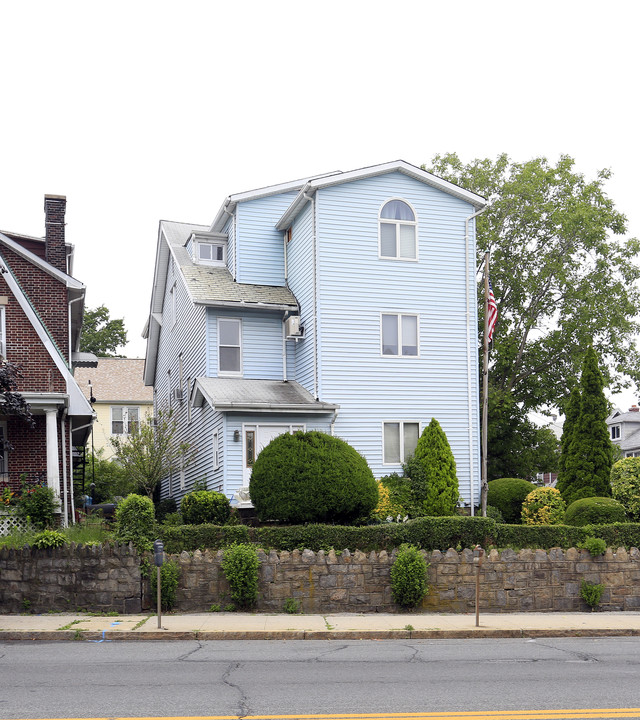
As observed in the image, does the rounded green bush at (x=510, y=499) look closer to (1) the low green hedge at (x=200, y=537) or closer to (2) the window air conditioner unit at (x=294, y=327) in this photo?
(2) the window air conditioner unit at (x=294, y=327)

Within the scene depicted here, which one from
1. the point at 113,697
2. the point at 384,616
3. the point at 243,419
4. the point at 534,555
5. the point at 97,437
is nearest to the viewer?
the point at 113,697

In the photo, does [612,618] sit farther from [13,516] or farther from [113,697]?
→ [13,516]

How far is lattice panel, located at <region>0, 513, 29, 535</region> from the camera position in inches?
754

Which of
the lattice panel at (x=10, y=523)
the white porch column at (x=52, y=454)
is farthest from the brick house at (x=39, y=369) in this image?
the lattice panel at (x=10, y=523)

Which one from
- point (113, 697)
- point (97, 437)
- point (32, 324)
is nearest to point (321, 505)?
point (32, 324)

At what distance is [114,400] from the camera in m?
46.5

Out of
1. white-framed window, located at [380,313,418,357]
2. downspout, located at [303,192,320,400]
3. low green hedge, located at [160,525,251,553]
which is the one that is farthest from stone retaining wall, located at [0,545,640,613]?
white-framed window, located at [380,313,418,357]

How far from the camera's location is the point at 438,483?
24.0 metres

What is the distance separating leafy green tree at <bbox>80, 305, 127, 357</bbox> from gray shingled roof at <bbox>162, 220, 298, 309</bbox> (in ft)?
105

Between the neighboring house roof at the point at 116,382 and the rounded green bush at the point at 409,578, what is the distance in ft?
104

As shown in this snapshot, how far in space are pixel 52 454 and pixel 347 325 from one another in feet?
30.4

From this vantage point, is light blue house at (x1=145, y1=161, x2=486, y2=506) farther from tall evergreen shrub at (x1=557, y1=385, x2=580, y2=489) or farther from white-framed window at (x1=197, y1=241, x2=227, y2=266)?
tall evergreen shrub at (x1=557, y1=385, x2=580, y2=489)

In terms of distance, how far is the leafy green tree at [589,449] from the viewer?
23.5 meters

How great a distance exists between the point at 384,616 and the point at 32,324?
10.8 m
